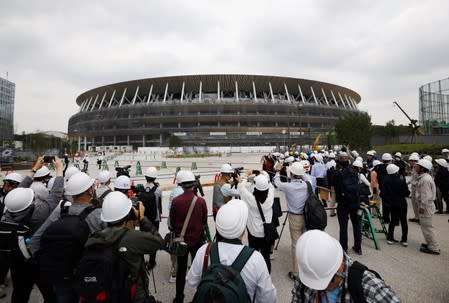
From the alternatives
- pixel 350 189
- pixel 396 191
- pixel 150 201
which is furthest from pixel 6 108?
pixel 396 191

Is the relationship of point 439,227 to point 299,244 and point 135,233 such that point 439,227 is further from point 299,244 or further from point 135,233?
point 135,233

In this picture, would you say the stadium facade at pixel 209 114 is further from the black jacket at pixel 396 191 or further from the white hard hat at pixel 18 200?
the white hard hat at pixel 18 200

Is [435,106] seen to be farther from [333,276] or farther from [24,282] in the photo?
[24,282]

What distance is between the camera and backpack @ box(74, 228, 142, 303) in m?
1.80

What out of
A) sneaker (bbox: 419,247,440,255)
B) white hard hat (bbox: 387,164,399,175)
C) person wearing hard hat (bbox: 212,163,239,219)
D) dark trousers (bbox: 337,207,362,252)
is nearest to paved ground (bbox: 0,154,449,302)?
sneaker (bbox: 419,247,440,255)

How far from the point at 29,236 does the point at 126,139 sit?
240ft

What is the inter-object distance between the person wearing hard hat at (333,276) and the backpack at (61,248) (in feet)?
7.09

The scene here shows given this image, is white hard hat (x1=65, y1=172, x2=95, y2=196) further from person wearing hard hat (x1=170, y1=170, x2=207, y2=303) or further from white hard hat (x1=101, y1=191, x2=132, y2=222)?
person wearing hard hat (x1=170, y1=170, x2=207, y2=303)

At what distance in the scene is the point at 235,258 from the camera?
1.85m

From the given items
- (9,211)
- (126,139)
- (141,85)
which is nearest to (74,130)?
(126,139)

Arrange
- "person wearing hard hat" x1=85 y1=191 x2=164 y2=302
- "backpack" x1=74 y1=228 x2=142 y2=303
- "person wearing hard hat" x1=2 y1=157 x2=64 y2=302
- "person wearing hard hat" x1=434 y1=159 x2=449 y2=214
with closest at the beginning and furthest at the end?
"backpack" x1=74 y1=228 x2=142 y2=303
"person wearing hard hat" x1=85 y1=191 x2=164 y2=302
"person wearing hard hat" x1=2 y1=157 x2=64 y2=302
"person wearing hard hat" x1=434 y1=159 x2=449 y2=214

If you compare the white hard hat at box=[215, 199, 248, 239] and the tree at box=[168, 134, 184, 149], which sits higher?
the tree at box=[168, 134, 184, 149]

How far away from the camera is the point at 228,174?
458 centimetres

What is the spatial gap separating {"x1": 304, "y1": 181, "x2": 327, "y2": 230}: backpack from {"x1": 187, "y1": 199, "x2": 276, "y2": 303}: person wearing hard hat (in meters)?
2.06
